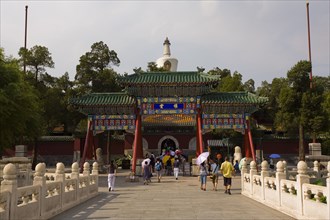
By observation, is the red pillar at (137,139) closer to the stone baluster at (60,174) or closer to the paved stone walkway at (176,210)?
the paved stone walkway at (176,210)

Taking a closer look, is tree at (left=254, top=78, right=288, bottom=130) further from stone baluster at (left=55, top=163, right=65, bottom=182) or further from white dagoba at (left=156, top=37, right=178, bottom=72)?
stone baluster at (left=55, top=163, right=65, bottom=182)

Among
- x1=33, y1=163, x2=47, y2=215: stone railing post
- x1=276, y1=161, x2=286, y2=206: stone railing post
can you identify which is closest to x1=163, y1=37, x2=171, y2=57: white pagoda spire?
x1=276, y1=161, x2=286, y2=206: stone railing post

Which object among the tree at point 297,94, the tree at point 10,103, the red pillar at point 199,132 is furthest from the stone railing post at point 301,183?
the tree at point 297,94

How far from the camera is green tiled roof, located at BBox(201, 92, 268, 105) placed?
26.9 m

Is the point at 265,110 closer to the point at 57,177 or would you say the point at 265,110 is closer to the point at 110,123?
the point at 110,123

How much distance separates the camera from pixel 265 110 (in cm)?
4841

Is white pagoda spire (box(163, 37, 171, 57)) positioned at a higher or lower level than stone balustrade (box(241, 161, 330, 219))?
higher

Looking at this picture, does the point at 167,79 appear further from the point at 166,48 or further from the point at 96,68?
the point at 166,48

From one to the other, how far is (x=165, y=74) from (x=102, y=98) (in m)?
5.16

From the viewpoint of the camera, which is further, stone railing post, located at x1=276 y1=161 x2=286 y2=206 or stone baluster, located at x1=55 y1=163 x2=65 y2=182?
stone baluster, located at x1=55 y1=163 x2=65 y2=182

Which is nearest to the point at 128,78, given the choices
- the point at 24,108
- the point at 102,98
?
the point at 102,98

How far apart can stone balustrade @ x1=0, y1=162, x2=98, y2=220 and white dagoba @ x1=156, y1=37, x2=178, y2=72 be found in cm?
3872

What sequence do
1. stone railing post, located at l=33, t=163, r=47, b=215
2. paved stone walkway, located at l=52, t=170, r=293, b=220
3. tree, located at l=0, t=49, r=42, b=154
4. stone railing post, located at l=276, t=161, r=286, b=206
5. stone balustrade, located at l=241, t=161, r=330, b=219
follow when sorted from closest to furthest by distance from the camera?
stone balustrade, located at l=241, t=161, r=330, b=219
stone railing post, located at l=33, t=163, r=47, b=215
paved stone walkway, located at l=52, t=170, r=293, b=220
stone railing post, located at l=276, t=161, r=286, b=206
tree, located at l=0, t=49, r=42, b=154

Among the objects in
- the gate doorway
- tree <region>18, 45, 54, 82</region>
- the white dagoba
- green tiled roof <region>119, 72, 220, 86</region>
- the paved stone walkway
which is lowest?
the paved stone walkway
